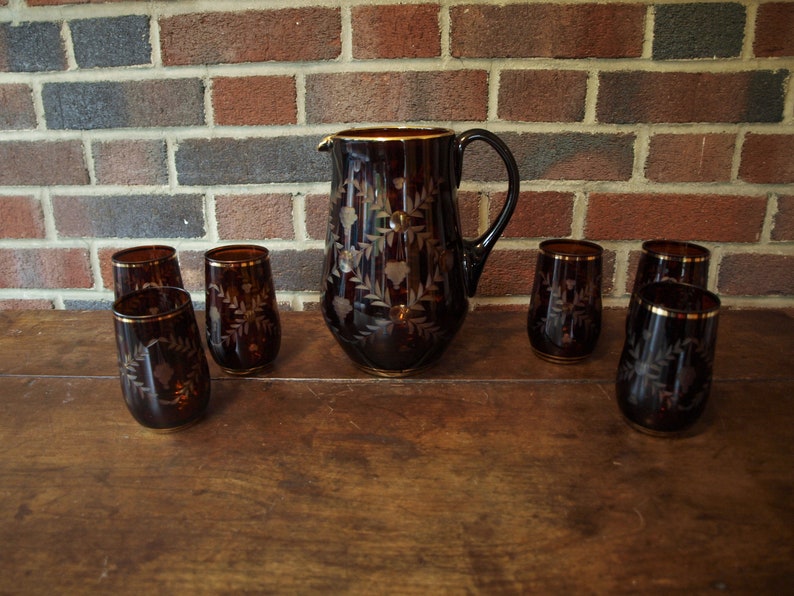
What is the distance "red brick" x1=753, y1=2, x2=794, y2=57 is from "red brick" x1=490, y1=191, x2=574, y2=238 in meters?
0.32

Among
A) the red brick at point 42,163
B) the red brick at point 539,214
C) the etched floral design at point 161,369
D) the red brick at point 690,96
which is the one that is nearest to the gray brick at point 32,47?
the red brick at point 42,163

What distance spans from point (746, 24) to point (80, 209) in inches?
40.4

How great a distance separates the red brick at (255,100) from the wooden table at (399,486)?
377 millimetres

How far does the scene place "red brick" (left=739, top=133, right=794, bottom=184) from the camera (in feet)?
2.73

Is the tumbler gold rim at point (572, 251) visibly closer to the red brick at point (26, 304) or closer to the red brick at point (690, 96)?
the red brick at point (690, 96)

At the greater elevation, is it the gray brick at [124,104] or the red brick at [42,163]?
the gray brick at [124,104]

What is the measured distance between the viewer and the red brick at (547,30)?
2.57 feet

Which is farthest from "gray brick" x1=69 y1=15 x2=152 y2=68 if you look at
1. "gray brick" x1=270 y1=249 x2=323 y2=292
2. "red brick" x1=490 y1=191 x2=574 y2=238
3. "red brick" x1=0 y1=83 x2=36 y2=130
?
"red brick" x1=490 y1=191 x2=574 y2=238

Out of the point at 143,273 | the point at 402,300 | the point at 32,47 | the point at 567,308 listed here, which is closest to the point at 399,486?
the point at 402,300

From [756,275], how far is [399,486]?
0.73 metres

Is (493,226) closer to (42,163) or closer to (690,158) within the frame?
(690,158)

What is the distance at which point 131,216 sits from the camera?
927 mm

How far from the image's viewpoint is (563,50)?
2.63ft

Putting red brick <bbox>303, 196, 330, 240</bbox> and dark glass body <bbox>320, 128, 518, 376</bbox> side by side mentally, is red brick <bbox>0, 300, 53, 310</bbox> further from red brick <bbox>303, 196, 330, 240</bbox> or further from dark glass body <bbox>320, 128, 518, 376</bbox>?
dark glass body <bbox>320, 128, 518, 376</bbox>
